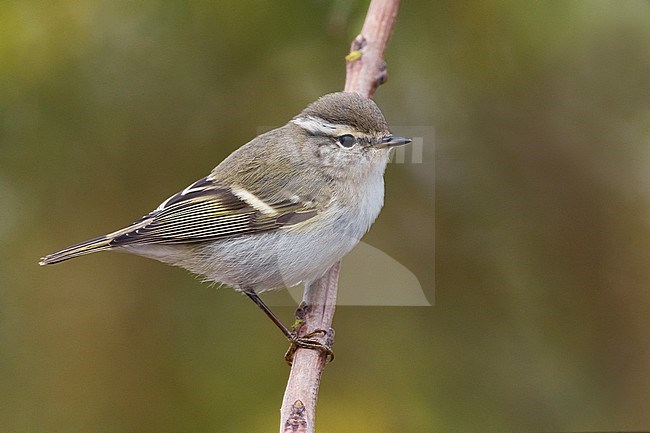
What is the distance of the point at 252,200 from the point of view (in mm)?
3383

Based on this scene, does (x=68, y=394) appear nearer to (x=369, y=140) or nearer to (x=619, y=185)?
(x=369, y=140)

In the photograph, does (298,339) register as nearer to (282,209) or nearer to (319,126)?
(282,209)

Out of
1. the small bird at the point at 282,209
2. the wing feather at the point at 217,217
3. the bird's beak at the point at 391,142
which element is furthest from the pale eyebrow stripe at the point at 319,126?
the wing feather at the point at 217,217

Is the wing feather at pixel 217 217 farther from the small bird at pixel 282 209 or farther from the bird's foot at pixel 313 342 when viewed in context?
the bird's foot at pixel 313 342

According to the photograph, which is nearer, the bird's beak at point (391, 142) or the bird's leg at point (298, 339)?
the bird's leg at point (298, 339)

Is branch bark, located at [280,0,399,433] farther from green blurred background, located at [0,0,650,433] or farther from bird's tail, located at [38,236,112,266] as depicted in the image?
bird's tail, located at [38,236,112,266]

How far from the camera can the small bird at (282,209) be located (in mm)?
3240

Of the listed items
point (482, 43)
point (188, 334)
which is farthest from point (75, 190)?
point (482, 43)

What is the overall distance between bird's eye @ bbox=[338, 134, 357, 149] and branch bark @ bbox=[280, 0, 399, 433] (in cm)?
24

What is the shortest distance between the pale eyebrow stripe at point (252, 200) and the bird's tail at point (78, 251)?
1.70 feet

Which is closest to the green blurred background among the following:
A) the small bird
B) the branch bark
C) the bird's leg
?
the branch bark

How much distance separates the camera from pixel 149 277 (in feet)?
12.5

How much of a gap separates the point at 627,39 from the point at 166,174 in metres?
2.03

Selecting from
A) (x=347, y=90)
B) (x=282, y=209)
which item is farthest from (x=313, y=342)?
(x=347, y=90)
